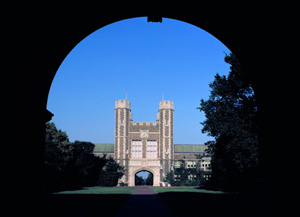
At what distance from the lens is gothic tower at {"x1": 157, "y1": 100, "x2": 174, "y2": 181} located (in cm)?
6118

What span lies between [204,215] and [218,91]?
1810 centimetres

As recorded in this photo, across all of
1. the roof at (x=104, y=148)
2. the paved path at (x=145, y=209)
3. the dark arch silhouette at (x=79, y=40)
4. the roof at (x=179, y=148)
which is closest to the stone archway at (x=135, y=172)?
the roof at (x=179, y=148)

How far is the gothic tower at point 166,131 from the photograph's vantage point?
61.2 meters

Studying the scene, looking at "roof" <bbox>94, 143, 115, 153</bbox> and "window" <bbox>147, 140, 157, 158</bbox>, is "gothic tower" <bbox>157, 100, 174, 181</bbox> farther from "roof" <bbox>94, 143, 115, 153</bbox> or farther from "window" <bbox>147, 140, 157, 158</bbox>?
"roof" <bbox>94, 143, 115, 153</bbox>

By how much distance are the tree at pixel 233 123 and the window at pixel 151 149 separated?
30.0 m

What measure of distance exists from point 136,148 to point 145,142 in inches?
77.1

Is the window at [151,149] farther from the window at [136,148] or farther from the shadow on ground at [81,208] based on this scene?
the shadow on ground at [81,208]

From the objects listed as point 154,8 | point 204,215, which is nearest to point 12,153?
point 154,8

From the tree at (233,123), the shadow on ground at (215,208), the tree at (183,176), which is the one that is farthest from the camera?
the tree at (183,176)

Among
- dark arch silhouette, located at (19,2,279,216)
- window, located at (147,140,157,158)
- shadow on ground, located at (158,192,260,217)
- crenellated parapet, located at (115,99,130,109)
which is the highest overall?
crenellated parapet, located at (115,99,130,109)

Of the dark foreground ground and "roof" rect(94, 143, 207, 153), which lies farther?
"roof" rect(94, 143, 207, 153)

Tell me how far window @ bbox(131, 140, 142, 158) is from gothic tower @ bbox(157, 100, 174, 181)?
3.64 meters

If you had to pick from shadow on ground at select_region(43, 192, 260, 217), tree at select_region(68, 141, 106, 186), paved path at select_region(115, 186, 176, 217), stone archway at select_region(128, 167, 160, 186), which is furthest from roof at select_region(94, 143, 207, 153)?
paved path at select_region(115, 186, 176, 217)

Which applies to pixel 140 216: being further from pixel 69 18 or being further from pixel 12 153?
pixel 69 18
